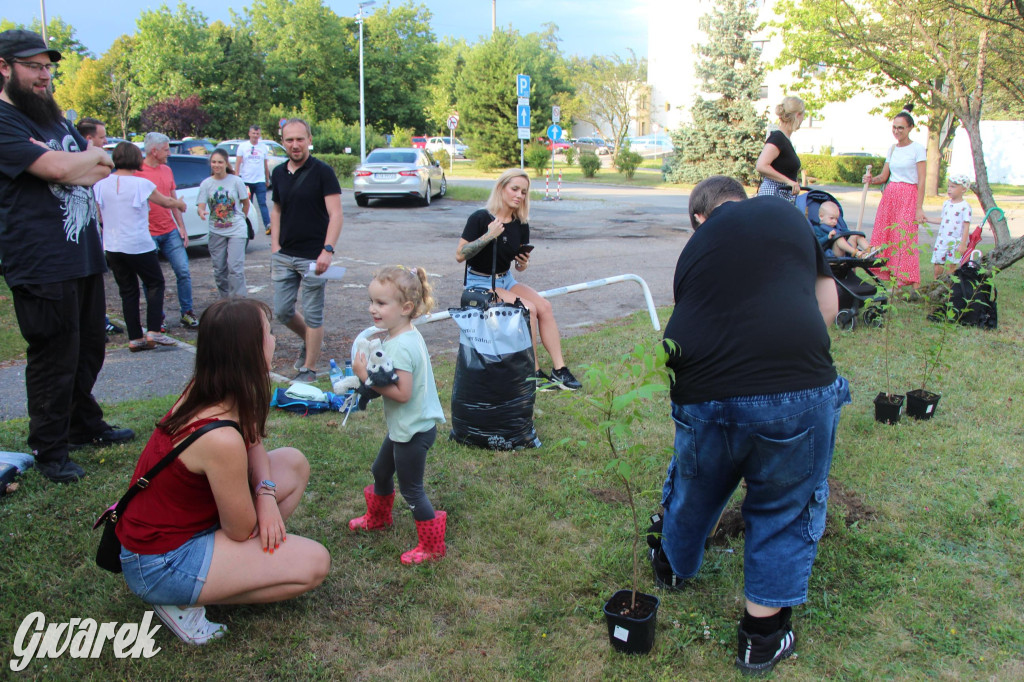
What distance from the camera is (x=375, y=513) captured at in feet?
11.6

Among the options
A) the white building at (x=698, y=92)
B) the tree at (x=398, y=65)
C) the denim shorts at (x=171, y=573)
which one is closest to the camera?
the denim shorts at (x=171, y=573)

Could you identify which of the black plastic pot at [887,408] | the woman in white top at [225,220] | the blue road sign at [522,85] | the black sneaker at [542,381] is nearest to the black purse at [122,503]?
the black sneaker at [542,381]

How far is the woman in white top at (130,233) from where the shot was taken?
6461 mm

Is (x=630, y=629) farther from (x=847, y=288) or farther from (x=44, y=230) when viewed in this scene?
(x=847, y=288)

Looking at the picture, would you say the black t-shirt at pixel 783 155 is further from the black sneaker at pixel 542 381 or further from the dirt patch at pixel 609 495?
the dirt patch at pixel 609 495

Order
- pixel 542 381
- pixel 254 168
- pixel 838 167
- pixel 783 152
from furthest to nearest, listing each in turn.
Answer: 1. pixel 838 167
2. pixel 254 168
3. pixel 783 152
4. pixel 542 381

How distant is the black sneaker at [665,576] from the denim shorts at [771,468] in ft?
1.58

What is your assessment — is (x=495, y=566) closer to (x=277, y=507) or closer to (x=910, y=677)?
(x=277, y=507)

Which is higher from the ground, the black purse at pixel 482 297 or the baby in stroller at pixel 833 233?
the baby in stroller at pixel 833 233

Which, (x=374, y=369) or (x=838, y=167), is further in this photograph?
(x=838, y=167)

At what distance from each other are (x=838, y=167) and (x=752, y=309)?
32963mm

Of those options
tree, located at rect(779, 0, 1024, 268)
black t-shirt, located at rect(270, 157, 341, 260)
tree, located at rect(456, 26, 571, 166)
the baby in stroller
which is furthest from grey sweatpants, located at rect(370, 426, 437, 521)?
tree, located at rect(456, 26, 571, 166)

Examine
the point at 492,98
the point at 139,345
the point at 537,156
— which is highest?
the point at 492,98

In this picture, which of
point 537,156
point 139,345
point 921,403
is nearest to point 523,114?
point 537,156
